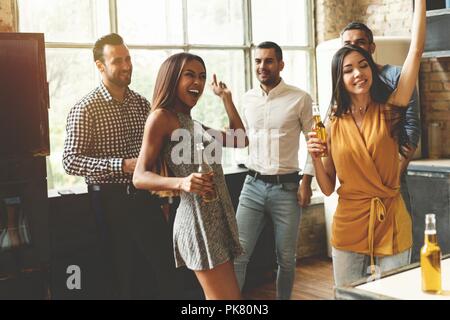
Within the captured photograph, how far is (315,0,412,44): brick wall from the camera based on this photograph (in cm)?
526

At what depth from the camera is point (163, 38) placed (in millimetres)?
4621

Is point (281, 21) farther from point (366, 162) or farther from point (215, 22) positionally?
point (366, 162)

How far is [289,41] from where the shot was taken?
215 inches

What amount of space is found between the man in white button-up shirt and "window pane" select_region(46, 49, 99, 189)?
1206 mm

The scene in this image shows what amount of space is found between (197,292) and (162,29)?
1.93 metres

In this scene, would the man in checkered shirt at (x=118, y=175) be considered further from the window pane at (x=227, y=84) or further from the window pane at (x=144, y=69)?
the window pane at (x=227, y=84)

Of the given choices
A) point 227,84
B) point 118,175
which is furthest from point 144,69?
point 118,175

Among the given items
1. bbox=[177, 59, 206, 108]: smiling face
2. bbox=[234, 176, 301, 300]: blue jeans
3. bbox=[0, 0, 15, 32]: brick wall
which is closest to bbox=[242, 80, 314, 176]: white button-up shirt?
bbox=[234, 176, 301, 300]: blue jeans

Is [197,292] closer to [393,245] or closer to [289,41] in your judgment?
[393,245]

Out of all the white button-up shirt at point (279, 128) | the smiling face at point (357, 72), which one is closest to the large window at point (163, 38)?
the white button-up shirt at point (279, 128)

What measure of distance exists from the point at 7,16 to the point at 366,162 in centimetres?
237

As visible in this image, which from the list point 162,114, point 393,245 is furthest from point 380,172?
point 162,114

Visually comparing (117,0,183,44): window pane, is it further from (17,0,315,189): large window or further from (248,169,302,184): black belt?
(248,169,302,184): black belt

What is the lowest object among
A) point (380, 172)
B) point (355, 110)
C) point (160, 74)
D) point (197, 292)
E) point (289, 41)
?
point (197, 292)
